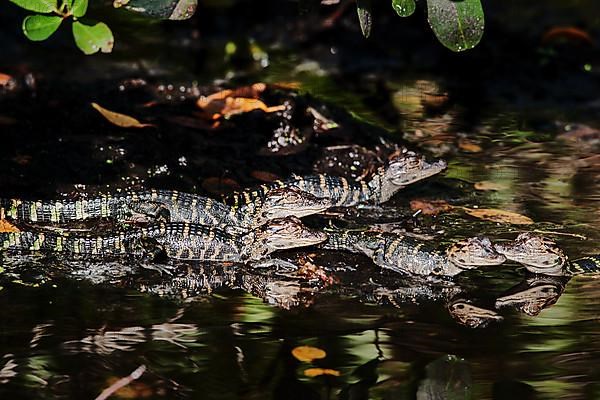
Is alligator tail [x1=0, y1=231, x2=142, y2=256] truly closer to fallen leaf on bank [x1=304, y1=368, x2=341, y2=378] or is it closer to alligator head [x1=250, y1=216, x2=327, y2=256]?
alligator head [x1=250, y1=216, x2=327, y2=256]

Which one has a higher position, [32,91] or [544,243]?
[32,91]

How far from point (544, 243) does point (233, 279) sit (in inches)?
74.8

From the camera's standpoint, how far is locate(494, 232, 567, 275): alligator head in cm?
684

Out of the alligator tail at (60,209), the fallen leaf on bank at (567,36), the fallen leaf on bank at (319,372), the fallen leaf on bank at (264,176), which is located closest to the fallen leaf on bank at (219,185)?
the fallen leaf on bank at (264,176)

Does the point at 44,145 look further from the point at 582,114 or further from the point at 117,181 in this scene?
the point at 582,114

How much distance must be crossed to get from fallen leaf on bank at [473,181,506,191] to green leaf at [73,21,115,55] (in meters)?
3.13

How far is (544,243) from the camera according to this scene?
684 cm

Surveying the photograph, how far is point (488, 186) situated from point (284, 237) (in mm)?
2104

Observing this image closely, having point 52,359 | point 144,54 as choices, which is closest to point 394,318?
point 52,359

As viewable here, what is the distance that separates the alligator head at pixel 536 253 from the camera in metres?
6.84

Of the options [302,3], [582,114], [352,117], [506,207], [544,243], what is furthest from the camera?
[582,114]

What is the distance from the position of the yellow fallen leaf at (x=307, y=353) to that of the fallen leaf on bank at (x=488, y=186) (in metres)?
3.13

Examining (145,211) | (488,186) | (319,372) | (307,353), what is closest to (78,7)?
(145,211)

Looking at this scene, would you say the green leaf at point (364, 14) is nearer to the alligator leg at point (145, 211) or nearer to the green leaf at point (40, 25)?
the green leaf at point (40, 25)
